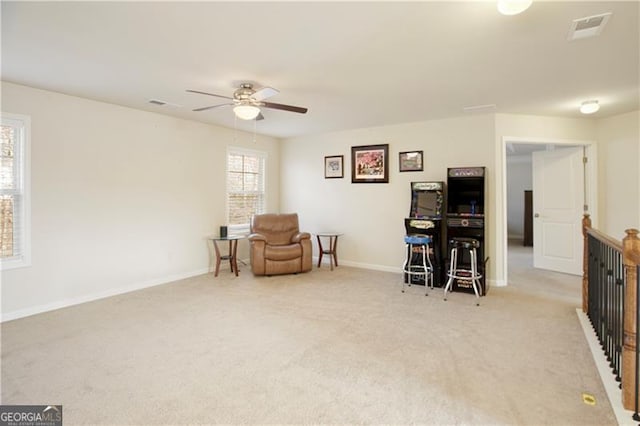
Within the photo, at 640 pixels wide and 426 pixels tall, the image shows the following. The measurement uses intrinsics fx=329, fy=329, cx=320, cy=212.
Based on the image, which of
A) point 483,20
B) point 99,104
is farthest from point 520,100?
point 99,104

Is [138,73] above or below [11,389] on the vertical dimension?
above

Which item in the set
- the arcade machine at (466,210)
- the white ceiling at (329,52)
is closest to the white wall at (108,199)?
the white ceiling at (329,52)

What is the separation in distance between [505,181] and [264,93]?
364 centimetres

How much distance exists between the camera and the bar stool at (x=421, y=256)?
4395 mm

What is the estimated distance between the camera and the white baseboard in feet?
11.5

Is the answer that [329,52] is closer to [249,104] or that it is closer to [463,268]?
[249,104]

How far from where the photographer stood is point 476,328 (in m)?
3.17

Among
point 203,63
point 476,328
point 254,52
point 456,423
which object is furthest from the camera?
point 476,328

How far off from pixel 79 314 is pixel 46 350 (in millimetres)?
935

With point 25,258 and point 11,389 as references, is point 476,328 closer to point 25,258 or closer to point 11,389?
point 11,389

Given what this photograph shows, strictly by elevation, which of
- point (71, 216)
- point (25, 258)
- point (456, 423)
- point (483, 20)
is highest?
point (483, 20)

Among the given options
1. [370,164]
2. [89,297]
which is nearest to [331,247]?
[370,164]

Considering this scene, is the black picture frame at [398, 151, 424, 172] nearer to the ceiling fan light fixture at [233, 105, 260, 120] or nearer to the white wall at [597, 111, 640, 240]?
the white wall at [597, 111, 640, 240]

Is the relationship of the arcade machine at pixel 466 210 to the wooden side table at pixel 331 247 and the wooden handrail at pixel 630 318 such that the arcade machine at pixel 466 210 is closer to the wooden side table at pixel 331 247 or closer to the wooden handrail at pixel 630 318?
the wooden side table at pixel 331 247
